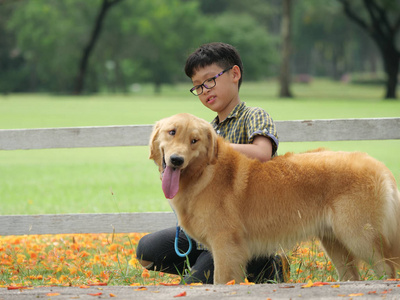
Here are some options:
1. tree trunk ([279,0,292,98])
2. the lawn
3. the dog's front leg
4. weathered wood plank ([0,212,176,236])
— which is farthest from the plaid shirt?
tree trunk ([279,0,292,98])

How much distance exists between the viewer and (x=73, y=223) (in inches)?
209

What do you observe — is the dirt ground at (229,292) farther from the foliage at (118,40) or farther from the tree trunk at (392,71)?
the foliage at (118,40)

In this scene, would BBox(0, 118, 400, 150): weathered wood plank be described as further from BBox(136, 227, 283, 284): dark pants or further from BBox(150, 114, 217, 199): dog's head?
BBox(150, 114, 217, 199): dog's head

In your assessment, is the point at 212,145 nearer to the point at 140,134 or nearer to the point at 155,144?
Result: the point at 155,144

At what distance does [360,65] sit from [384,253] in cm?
8884

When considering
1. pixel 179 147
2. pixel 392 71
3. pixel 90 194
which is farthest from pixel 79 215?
pixel 392 71

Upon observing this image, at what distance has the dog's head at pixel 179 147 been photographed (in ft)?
10.2

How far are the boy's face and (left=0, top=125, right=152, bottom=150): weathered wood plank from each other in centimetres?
169

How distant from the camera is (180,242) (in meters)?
3.99

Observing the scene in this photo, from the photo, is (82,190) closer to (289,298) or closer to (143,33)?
(289,298)

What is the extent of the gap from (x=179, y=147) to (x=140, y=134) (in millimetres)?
2210

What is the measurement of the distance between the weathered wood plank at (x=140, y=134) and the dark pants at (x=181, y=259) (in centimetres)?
139

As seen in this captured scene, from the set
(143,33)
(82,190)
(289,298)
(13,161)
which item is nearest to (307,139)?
(289,298)

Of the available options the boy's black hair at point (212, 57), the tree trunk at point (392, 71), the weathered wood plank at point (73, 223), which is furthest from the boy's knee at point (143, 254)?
the tree trunk at point (392, 71)
